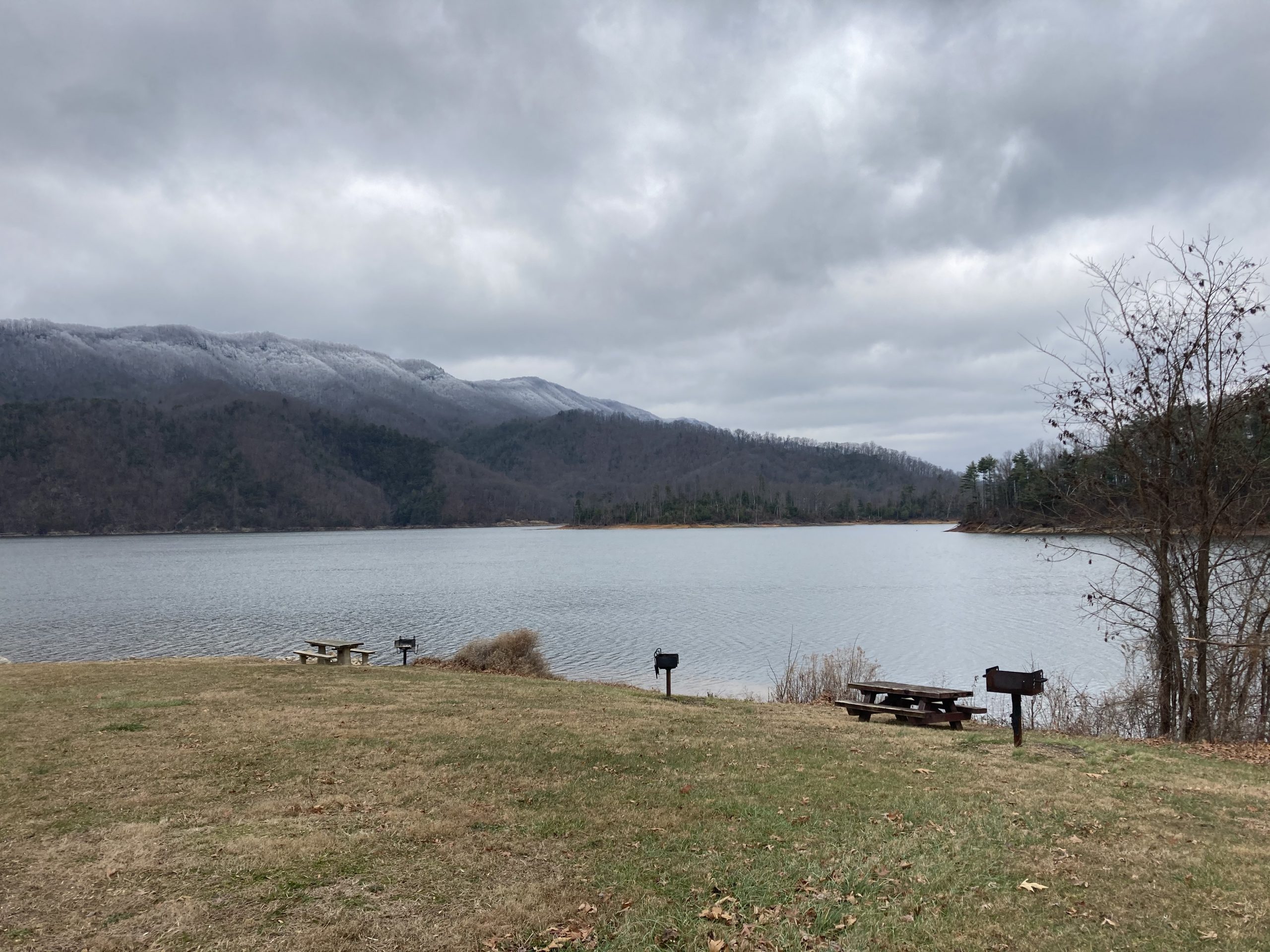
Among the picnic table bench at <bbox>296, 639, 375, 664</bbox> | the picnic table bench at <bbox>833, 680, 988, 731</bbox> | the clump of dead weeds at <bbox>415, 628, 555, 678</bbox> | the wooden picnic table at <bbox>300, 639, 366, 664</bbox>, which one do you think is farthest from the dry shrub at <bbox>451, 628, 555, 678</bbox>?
the picnic table bench at <bbox>833, 680, 988, 731</bbox>

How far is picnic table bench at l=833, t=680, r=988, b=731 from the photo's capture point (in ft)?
42.2

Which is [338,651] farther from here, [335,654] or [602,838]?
[602,838]

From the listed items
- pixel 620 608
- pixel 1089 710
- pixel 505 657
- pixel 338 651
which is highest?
pixel 338 651

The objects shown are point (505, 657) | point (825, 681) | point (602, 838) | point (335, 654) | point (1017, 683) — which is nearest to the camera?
point (602, 838)

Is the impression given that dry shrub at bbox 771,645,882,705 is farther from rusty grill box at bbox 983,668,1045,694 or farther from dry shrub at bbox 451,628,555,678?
rusty grill box at bbox 983,668,1045,694

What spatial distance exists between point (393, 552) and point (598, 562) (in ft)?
136

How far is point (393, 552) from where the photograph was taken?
105m

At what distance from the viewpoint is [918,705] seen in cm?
1410

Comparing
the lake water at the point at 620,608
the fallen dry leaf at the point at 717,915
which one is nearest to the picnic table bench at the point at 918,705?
the lake water at the point at 620,608

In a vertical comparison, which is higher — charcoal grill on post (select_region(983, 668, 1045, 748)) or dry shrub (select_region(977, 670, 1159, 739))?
charcoal grill on post (select_region(983, 668, 1045, 748))

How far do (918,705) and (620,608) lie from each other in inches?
1061

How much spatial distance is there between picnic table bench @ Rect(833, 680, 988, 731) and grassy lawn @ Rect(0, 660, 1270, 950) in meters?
1.93

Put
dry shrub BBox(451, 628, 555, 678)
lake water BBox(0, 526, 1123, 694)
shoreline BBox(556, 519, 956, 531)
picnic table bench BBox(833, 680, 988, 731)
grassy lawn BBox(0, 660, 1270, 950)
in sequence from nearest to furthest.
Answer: grassy lawn BBox(0, 660, 1270, 950) < picnic table bench BBox(833, 680, 988, 731) < dry shrub BBox(451, 628, 555, 678) < lake water BBox(0, 526, 1123, 694) < shoreline BBox(556, 519, 956, 531)

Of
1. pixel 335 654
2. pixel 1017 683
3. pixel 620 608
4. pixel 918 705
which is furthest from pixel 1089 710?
pixel 620 608
